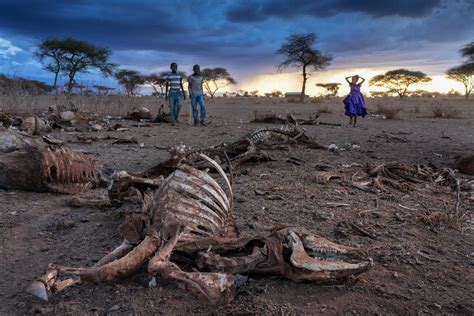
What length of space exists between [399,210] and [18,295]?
304 cm

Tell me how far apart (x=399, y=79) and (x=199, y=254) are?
137 feet

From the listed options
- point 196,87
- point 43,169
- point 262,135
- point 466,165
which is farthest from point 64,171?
point 196,87

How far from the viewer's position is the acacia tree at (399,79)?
39.1m

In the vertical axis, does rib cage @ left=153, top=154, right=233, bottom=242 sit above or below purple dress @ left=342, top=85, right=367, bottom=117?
below

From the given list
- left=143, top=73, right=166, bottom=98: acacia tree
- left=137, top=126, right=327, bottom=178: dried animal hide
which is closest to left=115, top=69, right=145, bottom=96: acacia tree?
left=143, top=73, right=166, bottom=98: acacia tree

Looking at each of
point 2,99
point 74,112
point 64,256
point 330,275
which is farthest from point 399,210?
point 2,99

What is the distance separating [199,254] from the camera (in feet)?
6.96

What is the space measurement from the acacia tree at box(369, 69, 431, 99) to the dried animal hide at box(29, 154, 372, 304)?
40761 millimetres

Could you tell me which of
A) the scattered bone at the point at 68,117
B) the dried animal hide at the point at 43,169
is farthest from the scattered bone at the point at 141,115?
the dried animal hide at the point at 43,169

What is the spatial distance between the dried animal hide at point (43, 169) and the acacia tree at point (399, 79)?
39.8 meters

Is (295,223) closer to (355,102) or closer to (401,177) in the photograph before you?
(401,177)

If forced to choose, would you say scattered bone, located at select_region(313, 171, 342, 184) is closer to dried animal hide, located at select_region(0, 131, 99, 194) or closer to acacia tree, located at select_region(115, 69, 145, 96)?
dried animal hide, located at select_region(0, 131, 99, 194)

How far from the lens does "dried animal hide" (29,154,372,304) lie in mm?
1925

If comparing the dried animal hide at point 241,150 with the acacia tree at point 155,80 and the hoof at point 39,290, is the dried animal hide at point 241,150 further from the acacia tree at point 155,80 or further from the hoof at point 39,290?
the acacia tree at point 155,80
